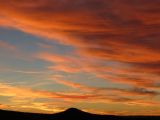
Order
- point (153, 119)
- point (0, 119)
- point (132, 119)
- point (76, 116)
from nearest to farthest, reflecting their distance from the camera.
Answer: point (0, 119)
point (76, 116)
point (132, 119)
point (153, 119)

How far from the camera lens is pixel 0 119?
49375 millimetres

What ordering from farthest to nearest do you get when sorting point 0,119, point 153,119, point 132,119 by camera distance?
point 153,119, point 132,119, point 0,119

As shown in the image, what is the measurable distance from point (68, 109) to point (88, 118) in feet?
10.4

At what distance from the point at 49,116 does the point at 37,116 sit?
68.7 inches

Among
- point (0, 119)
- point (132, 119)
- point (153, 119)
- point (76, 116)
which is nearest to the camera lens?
point (0, 119)

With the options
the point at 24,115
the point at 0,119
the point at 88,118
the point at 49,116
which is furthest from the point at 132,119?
the point at 0,119

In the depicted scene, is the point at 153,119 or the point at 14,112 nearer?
the point at 14,112

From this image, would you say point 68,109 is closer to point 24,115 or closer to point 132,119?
point 24,115

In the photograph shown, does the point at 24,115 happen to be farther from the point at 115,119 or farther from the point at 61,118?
the point at 115,119

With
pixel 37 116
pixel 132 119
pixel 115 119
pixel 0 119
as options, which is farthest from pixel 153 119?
pixel 0 119

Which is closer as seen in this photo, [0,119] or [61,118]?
[0,119]

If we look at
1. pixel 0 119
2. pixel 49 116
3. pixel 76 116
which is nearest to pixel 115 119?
pixel 76 116

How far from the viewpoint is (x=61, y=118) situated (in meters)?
53.0

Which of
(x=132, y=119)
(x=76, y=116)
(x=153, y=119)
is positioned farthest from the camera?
(x=153, y=119)
